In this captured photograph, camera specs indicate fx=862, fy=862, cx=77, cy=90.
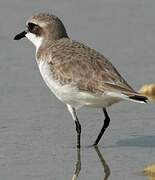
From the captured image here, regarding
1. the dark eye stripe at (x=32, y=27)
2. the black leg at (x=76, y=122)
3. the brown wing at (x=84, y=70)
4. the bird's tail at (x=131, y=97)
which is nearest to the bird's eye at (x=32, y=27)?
the dark eye stripe at (x=32, y=27)

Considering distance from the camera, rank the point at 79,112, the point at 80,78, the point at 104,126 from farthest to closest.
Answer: the point at 79,112, the point at 104,126, the point at 80,78

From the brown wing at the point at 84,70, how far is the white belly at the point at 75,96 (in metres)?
0.05

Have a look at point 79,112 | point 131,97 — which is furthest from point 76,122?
point 131,97

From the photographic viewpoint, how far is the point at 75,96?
8.32 metres

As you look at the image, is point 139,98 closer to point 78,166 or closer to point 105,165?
point 105,165

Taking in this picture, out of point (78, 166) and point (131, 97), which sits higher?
point (131, 97)

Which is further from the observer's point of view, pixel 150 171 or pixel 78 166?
pixel 78 166

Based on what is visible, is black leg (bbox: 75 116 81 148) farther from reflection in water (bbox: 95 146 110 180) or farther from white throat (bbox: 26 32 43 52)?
white throat (bbox: 26 32 43 52)

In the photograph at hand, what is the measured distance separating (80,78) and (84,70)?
95mm

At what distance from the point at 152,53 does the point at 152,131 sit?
2.17m

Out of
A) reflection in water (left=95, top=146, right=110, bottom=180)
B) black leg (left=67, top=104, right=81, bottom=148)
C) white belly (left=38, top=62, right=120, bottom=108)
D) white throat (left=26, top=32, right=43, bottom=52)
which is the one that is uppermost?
white throat (left=26, top=32, right=43, bottom=52)

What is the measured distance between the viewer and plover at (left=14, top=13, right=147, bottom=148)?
811cm

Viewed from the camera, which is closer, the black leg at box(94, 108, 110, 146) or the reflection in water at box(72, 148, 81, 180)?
the reflection in water at box(72, 148, 81, 180)

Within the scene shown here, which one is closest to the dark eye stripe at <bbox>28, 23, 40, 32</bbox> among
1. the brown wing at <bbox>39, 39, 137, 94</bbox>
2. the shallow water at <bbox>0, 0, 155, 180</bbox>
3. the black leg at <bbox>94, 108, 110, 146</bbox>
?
the brown wing at <bbox>39, 39, 137, 94</bbox>
